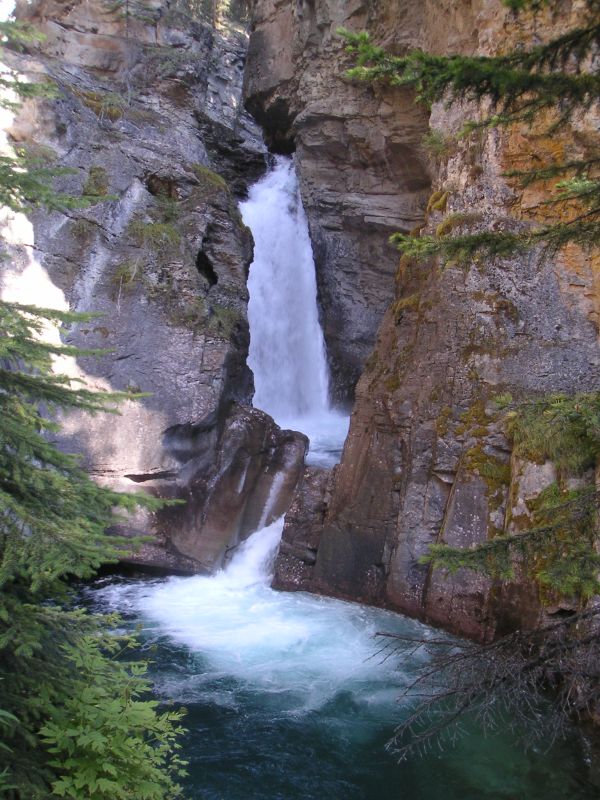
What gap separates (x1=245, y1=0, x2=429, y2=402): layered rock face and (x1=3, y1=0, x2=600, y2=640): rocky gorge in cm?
6

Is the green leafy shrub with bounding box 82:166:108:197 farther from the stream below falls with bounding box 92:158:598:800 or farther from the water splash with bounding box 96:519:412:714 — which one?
the water splash with bounding box 96:519:412:714

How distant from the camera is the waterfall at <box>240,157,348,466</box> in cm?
1673

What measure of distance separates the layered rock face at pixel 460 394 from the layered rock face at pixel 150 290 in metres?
1.91

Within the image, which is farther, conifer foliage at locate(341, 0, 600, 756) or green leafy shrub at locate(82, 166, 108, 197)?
green leafy shrub at locate(82, 166, 108, 197)

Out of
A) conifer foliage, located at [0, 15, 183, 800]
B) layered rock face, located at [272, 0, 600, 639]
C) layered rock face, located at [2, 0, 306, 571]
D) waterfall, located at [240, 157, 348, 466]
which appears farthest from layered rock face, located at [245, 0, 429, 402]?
conifer foliage, located at [0, 15, 183, 800]

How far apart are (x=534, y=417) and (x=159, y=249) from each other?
10472mm

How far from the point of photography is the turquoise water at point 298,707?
5961 millimetres

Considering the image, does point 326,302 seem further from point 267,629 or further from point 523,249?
point 523,249

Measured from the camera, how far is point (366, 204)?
17438 millimetres

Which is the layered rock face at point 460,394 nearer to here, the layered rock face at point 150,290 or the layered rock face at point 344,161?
the layered rock face at point 150,290

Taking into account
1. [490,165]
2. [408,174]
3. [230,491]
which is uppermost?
[408,174]

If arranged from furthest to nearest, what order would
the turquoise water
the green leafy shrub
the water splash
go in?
the green leafy shrub → the water splash → the turquoise water

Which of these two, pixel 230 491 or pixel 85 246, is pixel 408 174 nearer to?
pixel 85 246

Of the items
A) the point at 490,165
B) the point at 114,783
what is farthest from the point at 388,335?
the point at 114,783
